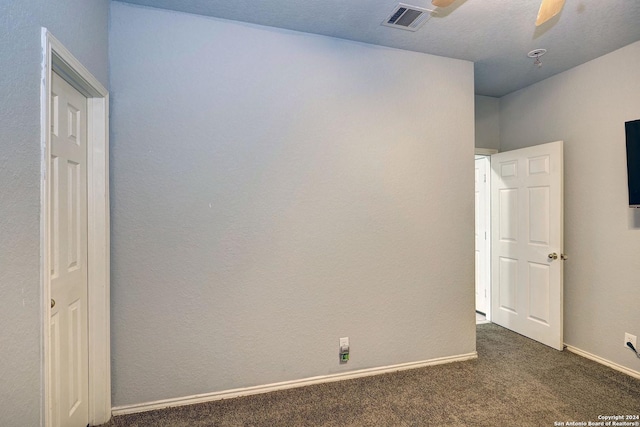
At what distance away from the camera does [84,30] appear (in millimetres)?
1702

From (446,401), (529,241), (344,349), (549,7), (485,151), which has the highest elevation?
(549,7)

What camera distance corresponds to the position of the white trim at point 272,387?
211 cm

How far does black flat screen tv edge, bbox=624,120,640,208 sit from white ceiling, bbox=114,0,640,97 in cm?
69

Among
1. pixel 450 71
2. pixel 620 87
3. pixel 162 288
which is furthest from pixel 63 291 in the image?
pixel 620 87

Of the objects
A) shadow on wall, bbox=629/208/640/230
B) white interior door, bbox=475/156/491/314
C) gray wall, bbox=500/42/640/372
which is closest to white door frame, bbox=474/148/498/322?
white interior door, bbox=475/156/491/314

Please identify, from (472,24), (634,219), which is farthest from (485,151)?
(472,24)

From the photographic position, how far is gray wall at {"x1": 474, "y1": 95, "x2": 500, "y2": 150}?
3.71 m

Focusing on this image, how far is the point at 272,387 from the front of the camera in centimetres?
235

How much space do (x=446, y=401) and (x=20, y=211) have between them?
257 centimetres

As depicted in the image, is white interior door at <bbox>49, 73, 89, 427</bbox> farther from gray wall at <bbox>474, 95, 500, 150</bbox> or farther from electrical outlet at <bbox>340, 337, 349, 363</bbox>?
gray wall at <bbox>474, 95, 500, 150</bbox>

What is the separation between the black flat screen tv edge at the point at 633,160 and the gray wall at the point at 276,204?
1094 millimetres

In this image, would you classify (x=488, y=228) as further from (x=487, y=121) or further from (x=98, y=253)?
(x=98, y=253)

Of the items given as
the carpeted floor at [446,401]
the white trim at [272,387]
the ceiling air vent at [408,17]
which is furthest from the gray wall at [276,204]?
the ceiling air vent at [408,17]

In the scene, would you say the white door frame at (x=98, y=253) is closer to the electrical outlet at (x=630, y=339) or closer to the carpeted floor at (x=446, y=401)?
the carpeted floor at (x=446, y=401)
